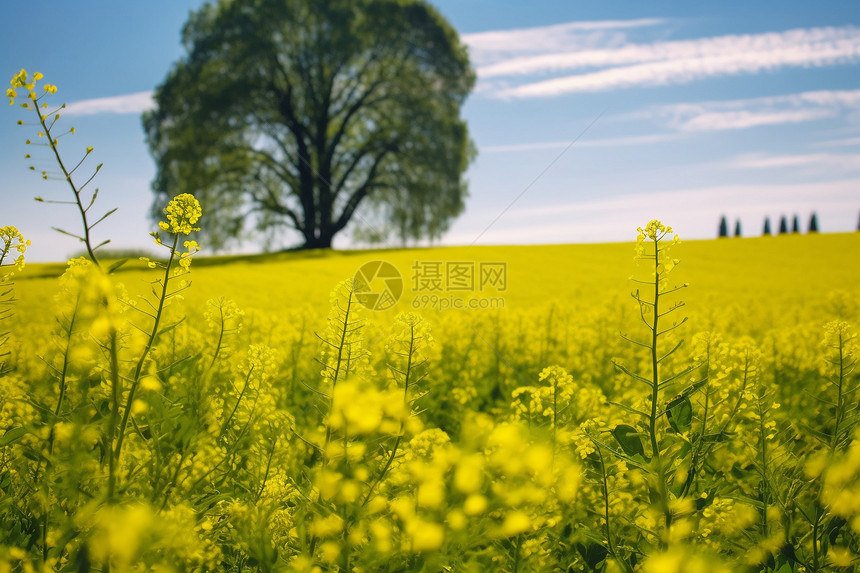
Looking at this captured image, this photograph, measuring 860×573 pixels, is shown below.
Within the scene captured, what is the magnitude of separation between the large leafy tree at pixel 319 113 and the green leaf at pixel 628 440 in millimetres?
23821

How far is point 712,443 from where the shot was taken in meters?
2.04

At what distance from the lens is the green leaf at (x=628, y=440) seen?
5.77ft

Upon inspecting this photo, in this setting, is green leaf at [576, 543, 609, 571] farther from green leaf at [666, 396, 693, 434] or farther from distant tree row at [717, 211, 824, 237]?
distant tree row at [717, 211, 824, 237]

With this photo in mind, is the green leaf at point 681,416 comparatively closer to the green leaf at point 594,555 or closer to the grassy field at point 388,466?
the grassy field at point 388,466

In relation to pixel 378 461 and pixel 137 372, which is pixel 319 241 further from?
pixel 137 372

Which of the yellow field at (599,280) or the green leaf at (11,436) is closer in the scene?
the green leaf at (11,436)

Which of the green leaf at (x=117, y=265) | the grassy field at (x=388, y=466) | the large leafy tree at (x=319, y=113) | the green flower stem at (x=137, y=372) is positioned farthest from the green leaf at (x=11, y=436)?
the large leafy tree at (x=319, y=113)

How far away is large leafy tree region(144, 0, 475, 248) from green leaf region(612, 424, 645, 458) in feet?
78.2

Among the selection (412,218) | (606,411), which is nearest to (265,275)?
(606,411)

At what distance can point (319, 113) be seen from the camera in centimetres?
2650

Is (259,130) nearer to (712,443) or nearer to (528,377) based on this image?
(528,377)

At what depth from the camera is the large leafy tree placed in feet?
78.6

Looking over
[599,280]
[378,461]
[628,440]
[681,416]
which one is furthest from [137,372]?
[599,280]

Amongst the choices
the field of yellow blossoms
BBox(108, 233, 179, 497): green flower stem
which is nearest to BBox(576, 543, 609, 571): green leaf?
the field of yellow blossoms
